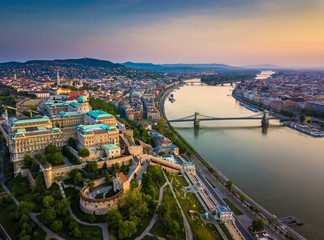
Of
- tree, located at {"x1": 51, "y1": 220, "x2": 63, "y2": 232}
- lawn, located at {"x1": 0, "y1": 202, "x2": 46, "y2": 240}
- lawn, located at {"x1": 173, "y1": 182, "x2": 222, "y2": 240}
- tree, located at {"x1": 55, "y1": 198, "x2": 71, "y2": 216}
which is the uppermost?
tree, located at {"x1": 55, "y1": 198, "x2": 71, "y2": 216}

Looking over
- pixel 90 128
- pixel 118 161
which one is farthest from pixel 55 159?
pixel 118 161

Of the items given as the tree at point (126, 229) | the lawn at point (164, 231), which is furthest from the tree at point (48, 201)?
the lawn at point (164, 231)

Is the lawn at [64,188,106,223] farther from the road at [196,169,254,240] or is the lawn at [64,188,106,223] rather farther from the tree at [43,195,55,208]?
the road at [196,169,254,240]

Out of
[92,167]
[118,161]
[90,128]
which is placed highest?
[90,128]

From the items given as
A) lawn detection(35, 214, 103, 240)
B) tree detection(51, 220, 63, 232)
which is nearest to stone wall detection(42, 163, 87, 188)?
tree detection(51, 220, 63, 232)

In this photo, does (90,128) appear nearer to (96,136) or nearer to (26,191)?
(96,136)

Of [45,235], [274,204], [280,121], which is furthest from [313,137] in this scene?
[45,235]
